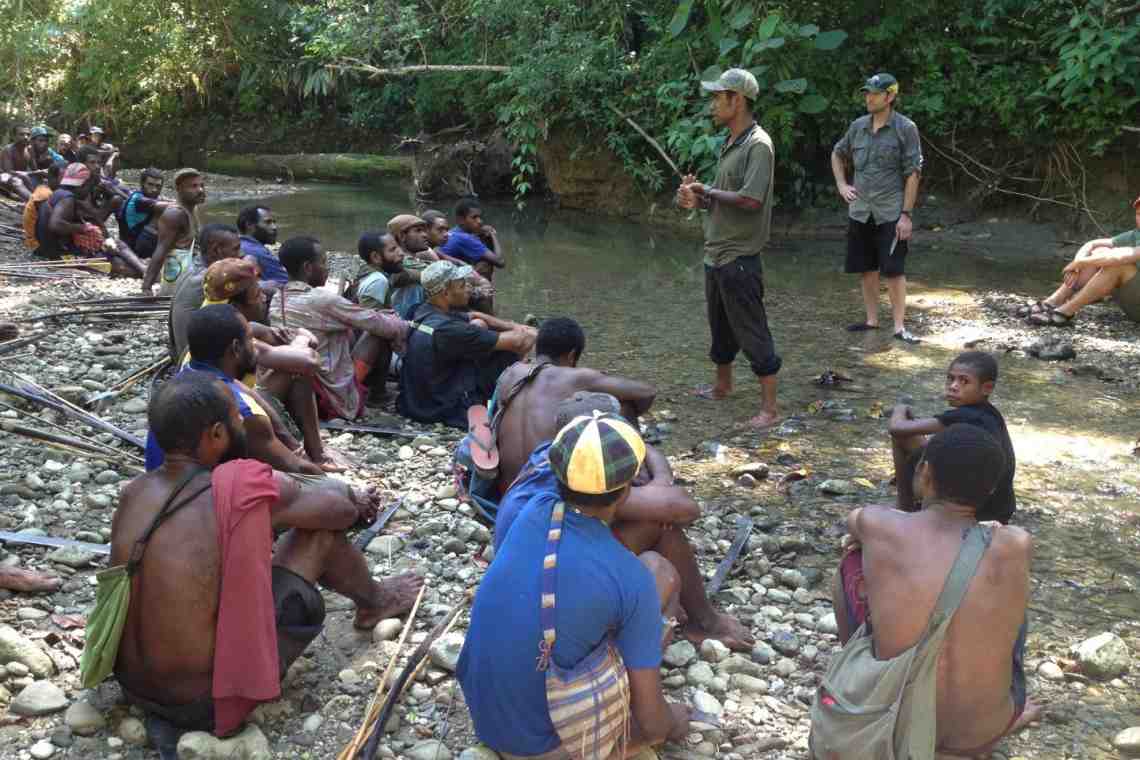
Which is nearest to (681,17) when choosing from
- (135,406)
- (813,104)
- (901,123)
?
(813,104)

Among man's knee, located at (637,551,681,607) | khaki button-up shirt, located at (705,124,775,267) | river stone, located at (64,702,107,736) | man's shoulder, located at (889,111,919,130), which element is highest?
man's shoulder, located at (889,111,919,130)

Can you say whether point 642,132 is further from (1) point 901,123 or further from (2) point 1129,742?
(2) point 1129,742

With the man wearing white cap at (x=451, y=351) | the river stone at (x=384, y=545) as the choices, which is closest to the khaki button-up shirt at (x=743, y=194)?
the man wearing white cap at (x=451, y=351)

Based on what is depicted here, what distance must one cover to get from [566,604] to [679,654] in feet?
4.01

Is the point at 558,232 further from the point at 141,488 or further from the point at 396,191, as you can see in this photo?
the point at 141,488

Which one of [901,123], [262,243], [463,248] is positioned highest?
[901,123]

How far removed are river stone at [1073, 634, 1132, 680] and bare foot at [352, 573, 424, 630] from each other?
247 centimetres

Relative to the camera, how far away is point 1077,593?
4371mm

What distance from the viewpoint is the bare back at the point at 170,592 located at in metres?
3.03

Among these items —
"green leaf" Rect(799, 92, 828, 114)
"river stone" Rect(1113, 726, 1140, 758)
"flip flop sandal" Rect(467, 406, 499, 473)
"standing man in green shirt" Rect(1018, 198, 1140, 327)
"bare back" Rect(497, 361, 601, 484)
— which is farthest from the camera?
"green leaf" Rect(799, 92, 828, 114)

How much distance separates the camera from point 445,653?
12.0 ft

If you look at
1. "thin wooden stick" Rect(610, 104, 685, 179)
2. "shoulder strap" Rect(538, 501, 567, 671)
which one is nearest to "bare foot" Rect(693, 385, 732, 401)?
"shoulder strap" Rect(538, 501, 567, 671)

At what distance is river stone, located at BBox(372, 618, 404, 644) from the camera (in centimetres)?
391

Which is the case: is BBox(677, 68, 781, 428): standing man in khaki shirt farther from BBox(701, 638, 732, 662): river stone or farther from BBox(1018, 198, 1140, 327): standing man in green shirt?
BBox(1018, 198, 1140, 327): standing man in green shirt
